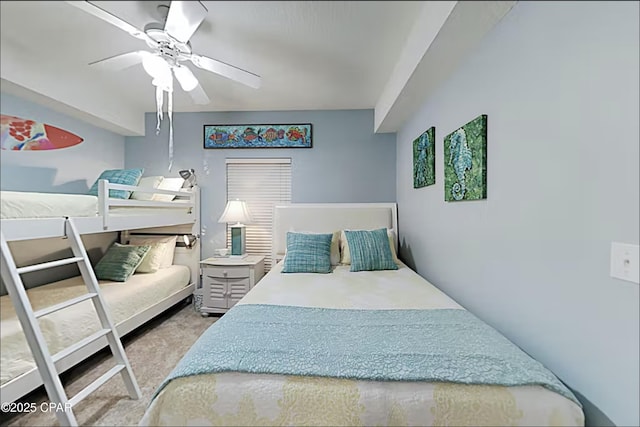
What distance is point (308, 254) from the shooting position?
2.67 meters

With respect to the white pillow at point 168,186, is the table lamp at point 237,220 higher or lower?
lower

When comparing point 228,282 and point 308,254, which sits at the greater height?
point 308,254

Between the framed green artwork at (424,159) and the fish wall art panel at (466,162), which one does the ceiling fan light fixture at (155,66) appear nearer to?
the fish wall art panel at (466,162)

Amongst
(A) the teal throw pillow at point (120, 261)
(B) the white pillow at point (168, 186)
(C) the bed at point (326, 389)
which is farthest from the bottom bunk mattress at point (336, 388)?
(B) the white pillow at point (168, 186)

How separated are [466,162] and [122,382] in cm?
227

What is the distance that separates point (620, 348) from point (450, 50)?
1.25 m

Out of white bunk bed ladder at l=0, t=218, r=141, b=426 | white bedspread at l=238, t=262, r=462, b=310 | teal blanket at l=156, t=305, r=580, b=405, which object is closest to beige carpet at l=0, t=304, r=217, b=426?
white bunk bed ladder at l=0, t=218, r=141, b=426

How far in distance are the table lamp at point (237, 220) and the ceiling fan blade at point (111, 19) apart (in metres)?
2.58

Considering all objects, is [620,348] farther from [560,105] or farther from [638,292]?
[560,105]

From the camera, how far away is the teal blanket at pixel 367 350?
99cm

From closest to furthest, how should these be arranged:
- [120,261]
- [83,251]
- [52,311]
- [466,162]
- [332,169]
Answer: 1. [52,311]
2. [83,251]
3. [466,162]
4. [120,261]
5. [332,169]

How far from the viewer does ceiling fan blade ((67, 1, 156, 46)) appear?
52 cm

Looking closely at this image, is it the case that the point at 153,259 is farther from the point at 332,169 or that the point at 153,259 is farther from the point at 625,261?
the point at 625,261

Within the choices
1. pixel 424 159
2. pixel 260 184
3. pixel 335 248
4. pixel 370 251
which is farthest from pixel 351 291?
pixel 260 184
